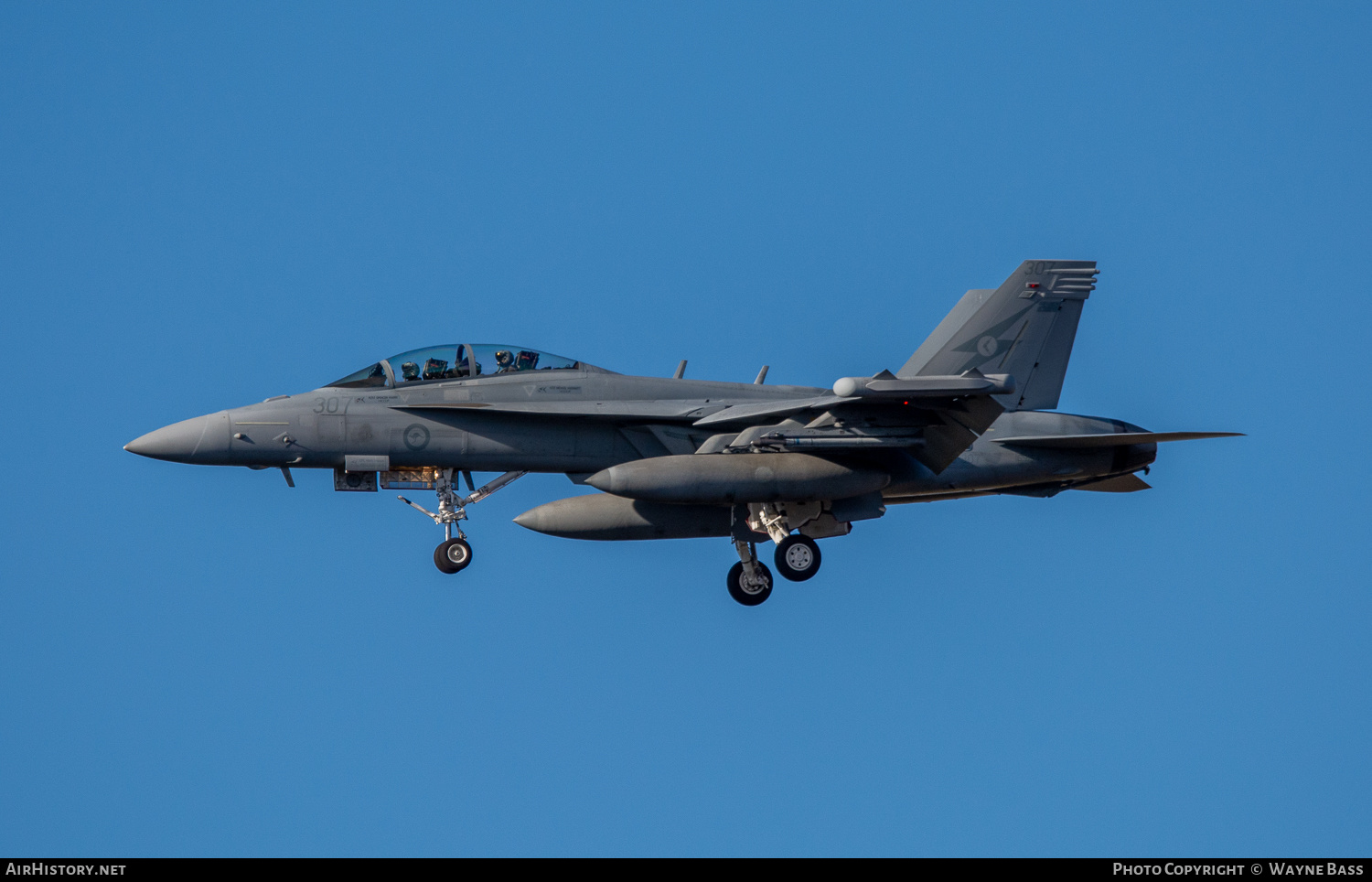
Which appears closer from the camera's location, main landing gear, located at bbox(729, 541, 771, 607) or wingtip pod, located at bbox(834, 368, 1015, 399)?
wingtip pod, located at bbox(834, 368, 1015, 399)

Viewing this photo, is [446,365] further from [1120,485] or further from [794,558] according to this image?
[1120,485]

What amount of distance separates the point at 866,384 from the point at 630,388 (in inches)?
146

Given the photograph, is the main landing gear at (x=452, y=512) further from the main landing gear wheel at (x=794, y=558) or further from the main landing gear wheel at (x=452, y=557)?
the main landing gear wheel at (x=794, y=558)

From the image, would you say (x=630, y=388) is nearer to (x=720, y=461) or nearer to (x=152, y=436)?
(x=720, y=461)

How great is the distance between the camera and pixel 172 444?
21016 mm

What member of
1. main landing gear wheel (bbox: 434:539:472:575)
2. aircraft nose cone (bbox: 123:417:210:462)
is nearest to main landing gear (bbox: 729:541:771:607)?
main landing gear wheel (bbox: 434:539:472:575)

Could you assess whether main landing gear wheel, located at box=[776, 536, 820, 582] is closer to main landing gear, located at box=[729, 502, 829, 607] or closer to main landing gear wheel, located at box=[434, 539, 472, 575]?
main landing gear, located at box=[729, 502, 829, 607]

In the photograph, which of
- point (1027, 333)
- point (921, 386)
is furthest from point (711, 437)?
point (1027, 333)

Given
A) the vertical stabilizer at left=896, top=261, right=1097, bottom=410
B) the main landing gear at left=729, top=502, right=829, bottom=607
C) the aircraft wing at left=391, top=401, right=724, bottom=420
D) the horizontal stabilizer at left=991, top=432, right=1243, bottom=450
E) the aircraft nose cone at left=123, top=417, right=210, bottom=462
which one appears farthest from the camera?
the vertical stabilizer at left=896, top=261, right=1097, bottom=410

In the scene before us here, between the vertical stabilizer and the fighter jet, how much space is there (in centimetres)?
2

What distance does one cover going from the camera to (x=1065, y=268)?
23359 mm

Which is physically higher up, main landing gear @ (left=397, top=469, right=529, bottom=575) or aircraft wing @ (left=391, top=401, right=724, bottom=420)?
aircraft wing @ (left=391, top=401, right=724, bottom=420)

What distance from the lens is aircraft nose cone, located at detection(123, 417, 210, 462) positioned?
21016 mm

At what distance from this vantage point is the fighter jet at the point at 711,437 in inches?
829
